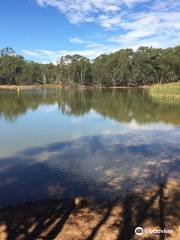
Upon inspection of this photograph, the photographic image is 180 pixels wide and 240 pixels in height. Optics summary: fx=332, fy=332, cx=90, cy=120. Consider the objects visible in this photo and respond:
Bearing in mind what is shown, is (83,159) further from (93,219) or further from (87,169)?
(93,219)

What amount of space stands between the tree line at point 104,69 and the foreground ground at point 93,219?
374 feet

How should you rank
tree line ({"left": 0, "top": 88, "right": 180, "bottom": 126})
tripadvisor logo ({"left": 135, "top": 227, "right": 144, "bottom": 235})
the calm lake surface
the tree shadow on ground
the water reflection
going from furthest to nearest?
1. tree line ({"left": 0, "top": 88, "right": 180, "bottom": 126})
2. the calm lake surface
3. the water reflection
4. the tree shadow on ground
5. tripadvisor logo ({"left": 135, "top": 227, "right": 144, "bottom": 235})

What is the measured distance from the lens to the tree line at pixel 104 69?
123188 mm

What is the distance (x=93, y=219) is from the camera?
8.81 metres

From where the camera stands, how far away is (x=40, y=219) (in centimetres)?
886

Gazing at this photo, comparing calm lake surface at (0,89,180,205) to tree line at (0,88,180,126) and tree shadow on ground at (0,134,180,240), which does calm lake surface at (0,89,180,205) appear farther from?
tree line at (0,88,180,126)

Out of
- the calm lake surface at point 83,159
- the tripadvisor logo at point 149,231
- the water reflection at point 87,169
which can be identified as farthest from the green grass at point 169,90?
the tripadvisor logo at point 149,231

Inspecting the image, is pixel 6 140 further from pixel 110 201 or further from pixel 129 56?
pixel 129 56

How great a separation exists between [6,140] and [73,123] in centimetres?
895

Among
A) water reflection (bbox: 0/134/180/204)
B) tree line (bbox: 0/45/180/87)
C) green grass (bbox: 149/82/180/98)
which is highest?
tree line (bbox: 0/45/180/87)

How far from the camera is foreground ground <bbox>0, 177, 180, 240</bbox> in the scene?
7.94 metres

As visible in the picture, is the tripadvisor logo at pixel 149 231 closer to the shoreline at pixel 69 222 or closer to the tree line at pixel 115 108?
the shoreline at pixel 69 222

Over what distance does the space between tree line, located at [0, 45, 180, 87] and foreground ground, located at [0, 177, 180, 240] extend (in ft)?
374

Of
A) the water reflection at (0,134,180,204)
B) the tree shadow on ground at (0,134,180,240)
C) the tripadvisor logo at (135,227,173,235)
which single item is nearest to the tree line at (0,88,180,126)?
the water reflection at (0,134,180,204)
